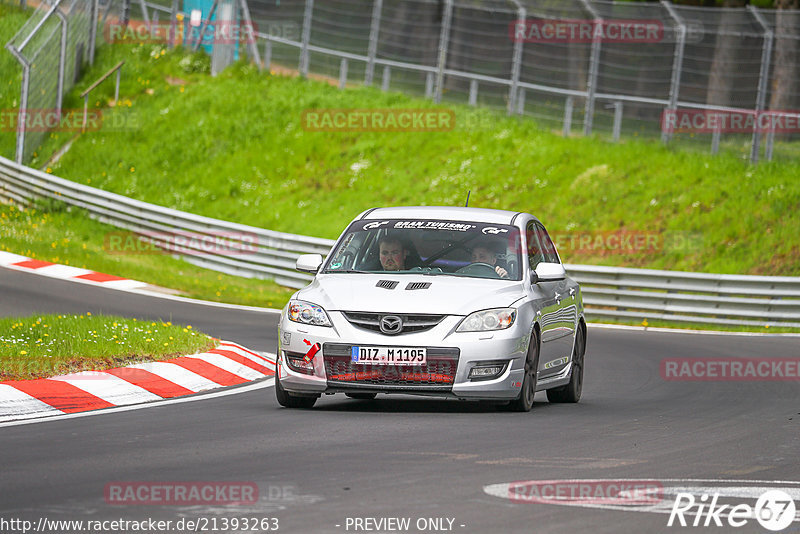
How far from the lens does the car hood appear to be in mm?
9914

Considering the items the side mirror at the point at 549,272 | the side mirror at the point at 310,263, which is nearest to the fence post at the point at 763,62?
the side mirror at the point at 549,272

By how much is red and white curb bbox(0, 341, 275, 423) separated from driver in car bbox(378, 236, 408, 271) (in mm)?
1925

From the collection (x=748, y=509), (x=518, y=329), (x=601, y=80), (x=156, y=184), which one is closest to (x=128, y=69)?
(x=156, y=184)

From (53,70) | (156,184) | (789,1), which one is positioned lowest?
(156,184)

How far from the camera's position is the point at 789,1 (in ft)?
115

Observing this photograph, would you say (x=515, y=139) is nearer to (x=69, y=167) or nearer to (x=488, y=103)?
(x=488, y=103)

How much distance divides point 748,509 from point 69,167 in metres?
30.8

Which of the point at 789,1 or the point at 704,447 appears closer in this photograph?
the point at 704,447

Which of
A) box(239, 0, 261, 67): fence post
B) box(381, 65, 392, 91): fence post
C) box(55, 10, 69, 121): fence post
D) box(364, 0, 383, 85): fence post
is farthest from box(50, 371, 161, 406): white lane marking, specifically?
box(239, 0, 261, 67): fence post

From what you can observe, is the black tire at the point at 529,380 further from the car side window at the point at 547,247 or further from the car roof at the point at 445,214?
the car side window at the point at 547,247

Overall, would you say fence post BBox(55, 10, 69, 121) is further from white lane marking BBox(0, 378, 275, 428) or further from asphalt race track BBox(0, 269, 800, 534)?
asphalt race track BBox(0, 269, 800, 534)

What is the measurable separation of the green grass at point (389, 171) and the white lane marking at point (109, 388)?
52.1 ft

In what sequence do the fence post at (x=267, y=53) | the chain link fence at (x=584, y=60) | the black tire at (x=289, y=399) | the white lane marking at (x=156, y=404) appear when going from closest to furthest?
the white lane marking at (x=156, y=404) < the black tire at (x=289, y=399) < the chain link fence at (x=584, y=60) < the fence post at (x=267, y=53)

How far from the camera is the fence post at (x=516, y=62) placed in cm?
3075
